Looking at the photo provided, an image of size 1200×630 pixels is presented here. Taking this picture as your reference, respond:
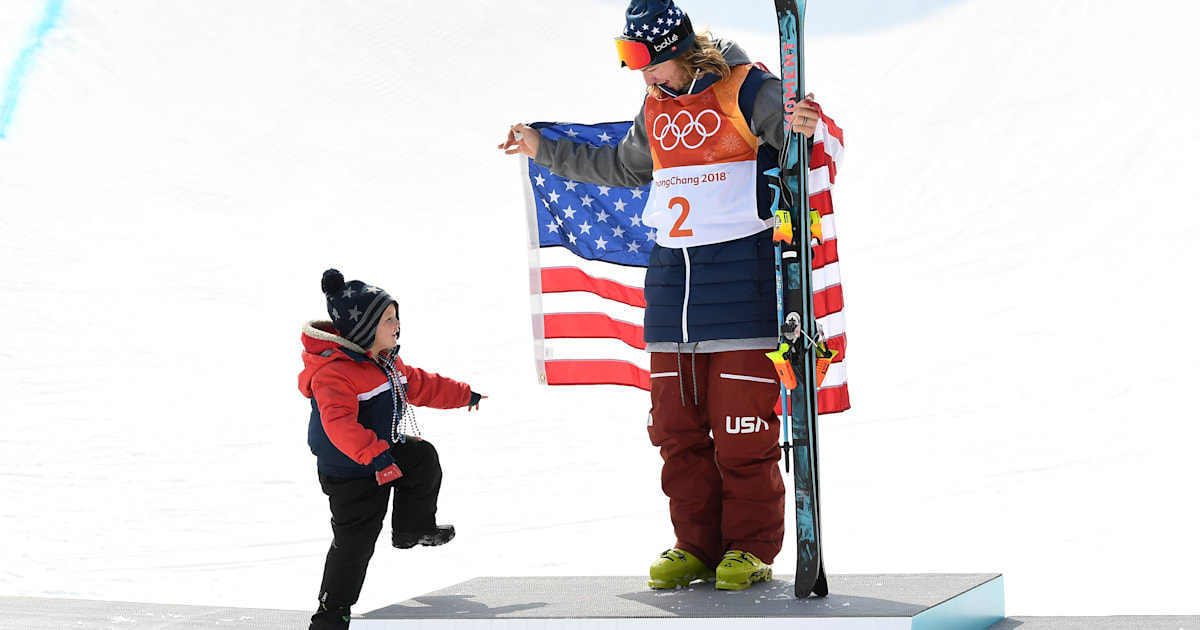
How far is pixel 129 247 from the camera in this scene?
10844 millimetres

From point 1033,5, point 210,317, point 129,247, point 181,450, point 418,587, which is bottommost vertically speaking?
point 418,587

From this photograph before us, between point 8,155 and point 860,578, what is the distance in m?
12.8

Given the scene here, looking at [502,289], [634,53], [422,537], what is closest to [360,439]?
[422,537]

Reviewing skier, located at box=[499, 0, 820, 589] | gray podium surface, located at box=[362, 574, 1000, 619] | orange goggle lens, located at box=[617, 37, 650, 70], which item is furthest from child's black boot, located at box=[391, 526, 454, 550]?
orange goggle lens, located at box=[617, 37, 650, 70]

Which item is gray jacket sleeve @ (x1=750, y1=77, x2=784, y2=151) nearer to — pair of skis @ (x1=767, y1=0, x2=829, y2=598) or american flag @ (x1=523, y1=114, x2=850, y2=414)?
pair of skis @ (x1=767, y1=0, x2=829, y2=598)

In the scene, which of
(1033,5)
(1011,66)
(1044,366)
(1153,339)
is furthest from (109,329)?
(1033,5)

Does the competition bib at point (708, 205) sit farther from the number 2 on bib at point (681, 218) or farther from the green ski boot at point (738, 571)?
the green ski boot at point (738, 571)

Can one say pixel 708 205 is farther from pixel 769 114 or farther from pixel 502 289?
pixel 502 289

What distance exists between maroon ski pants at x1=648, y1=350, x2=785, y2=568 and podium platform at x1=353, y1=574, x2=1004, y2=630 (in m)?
0.13

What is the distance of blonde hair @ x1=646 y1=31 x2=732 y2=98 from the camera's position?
2727 millimetres

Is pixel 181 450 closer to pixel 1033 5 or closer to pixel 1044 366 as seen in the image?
pixel 1044 366

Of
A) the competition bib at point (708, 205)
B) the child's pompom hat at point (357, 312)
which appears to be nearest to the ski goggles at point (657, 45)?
the competition bib at point (708, 205)

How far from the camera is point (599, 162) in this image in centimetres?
304

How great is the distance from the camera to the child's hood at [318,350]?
8.89 ft
